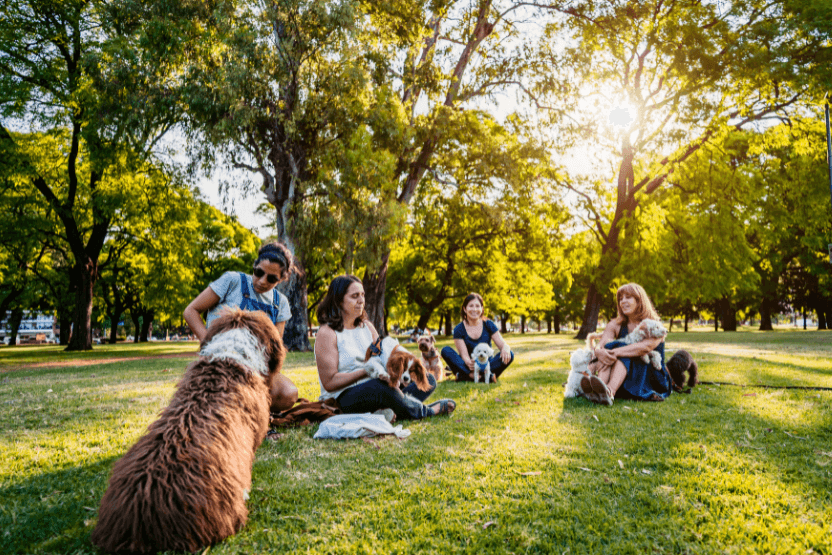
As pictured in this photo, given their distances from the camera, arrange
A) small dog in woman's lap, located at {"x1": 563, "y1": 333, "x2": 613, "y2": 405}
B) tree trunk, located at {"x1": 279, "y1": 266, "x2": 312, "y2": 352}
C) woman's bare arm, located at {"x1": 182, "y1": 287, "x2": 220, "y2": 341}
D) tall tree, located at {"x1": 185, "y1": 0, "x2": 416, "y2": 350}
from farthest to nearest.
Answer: tree trunk, located at {"x1": 279, "y1": 266, "x2": 312, "y2": 352}
tall tree, located at {"x1": 185, "y1": 0, "x2": 416, "y2": 350}
small dog in woman's lap, located at {"x1": 563, "y1": 333, "x2": 613, "y2": 405}
woman's bare arm, located at {"x1": 182, "y1": 287, "x2": 220, "y2": 341}

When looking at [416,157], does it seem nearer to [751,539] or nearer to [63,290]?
[751,539]

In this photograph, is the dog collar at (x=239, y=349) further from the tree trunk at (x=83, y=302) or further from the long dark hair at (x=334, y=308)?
the tree trunk at (x=83, y=302)

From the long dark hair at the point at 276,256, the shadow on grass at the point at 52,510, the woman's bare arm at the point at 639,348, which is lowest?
the shadow on grass at the point at 52,510

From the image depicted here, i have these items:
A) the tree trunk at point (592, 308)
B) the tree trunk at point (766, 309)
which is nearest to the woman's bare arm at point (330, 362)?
the tree trunk at point (592, 308)

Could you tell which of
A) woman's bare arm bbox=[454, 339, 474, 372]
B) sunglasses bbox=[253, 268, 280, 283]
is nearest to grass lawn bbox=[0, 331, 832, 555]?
sunglasses bbox=[253, 268, 280, 283]

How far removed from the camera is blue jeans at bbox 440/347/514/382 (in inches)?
342

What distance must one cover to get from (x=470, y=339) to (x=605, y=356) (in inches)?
124

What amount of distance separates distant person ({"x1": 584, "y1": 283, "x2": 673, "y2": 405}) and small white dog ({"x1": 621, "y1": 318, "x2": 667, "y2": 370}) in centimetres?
7

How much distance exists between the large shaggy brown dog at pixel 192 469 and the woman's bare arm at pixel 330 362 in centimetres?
177

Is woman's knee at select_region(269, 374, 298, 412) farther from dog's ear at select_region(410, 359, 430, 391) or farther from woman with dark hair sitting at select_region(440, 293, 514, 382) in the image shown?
woman with dark hair sitting at select_region(440, 293, 514, 382)

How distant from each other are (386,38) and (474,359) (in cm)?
1383

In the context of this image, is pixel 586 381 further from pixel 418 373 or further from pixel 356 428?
pixel 356 428

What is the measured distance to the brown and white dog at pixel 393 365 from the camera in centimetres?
488

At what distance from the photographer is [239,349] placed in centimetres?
332
